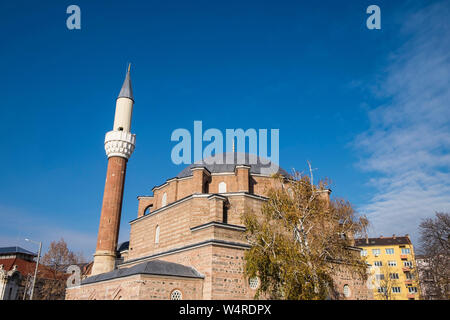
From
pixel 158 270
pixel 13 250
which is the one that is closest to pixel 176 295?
pixel 158 270

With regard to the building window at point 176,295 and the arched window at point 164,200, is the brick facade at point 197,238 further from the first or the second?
the building window at point 176,295

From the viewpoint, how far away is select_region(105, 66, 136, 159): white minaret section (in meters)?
21.6

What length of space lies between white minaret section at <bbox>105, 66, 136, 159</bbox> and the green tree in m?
11.2

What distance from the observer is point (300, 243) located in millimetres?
12078

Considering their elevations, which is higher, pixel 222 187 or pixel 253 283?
pixel 222 187

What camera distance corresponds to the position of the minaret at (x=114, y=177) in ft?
63.2

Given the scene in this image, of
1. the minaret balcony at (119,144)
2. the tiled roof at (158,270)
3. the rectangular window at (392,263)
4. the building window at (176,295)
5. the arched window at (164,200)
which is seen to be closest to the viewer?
the tiled roof at (158,270)

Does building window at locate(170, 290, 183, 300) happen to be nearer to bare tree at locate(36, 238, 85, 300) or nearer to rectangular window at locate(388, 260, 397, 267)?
bare tree at locate(36, 238, 85, 300)

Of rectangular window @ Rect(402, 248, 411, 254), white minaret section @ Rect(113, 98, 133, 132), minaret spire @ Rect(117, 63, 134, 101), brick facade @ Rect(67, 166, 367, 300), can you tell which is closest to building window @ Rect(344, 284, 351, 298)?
brick facade @ Rect(67, 166, 367, 300)

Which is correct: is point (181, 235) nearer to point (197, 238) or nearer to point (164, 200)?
point (197, 238)

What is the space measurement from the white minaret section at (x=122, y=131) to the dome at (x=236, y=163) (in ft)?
12.7

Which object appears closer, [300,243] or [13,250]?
[300,243]

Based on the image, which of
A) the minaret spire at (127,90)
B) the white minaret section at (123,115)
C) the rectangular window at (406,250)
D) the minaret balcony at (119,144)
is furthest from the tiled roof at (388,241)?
the minaret spire at (127,90)

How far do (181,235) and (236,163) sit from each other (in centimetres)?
610
